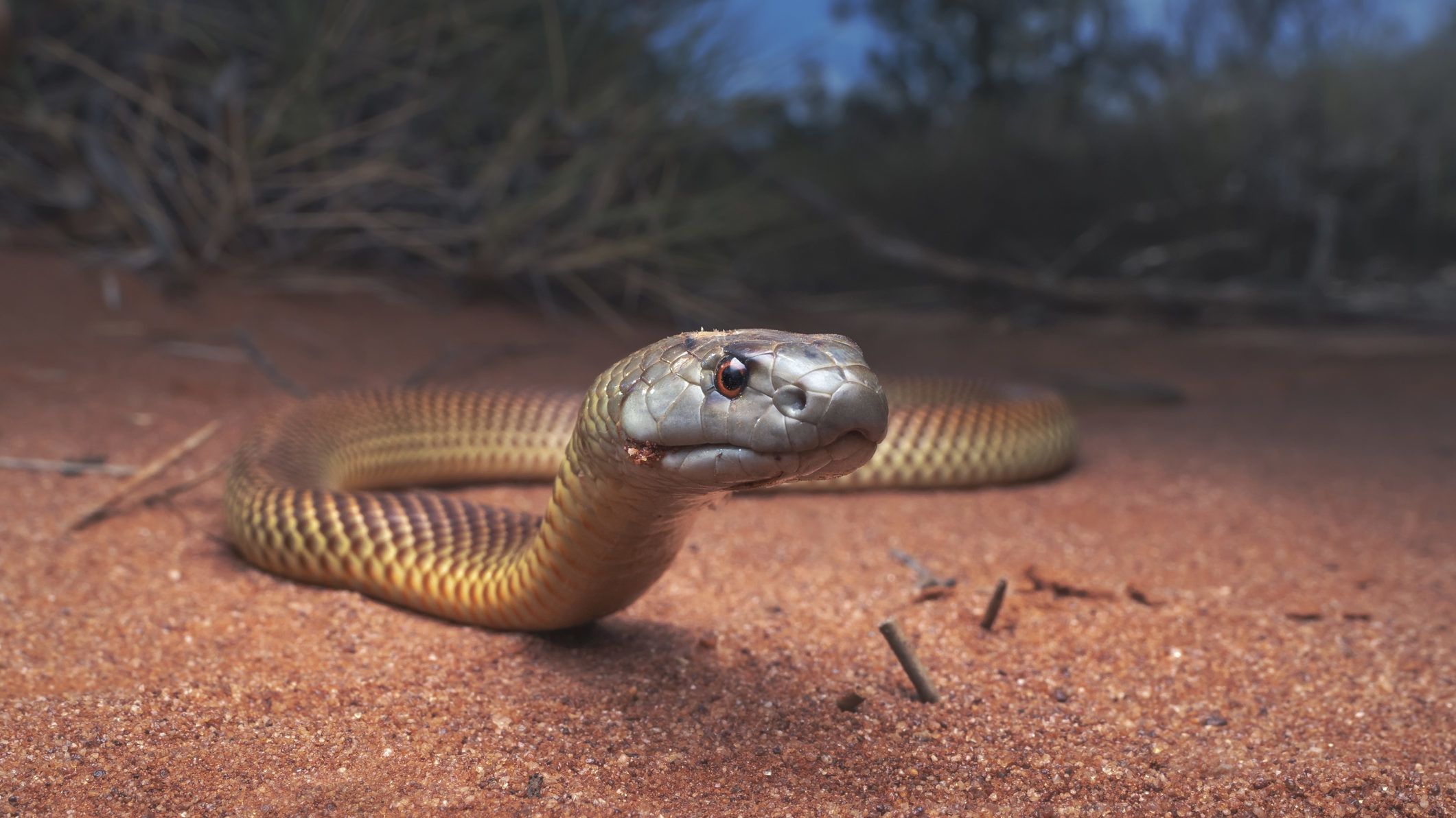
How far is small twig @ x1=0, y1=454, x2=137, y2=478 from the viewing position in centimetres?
351

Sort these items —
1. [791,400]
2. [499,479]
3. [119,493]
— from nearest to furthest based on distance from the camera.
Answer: [791,400]
[119,493]
[499,479]

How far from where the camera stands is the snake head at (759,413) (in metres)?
1.66

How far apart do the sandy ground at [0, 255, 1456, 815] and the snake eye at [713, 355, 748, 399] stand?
67 centimetres

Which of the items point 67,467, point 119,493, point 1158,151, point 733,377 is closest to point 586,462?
point 733,377

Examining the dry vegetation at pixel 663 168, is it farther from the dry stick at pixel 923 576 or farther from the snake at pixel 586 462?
the dry stick at pixel 923 576

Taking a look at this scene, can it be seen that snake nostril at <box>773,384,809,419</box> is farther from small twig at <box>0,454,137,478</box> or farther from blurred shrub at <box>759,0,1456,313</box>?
blurred shrub at <box>759,0,1456,313</box>

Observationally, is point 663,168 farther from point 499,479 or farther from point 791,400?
point 791,400

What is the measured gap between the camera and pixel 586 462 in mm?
1907

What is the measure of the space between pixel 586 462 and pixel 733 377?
358mm

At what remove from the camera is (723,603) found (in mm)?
2803

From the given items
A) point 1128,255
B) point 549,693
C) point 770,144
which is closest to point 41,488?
point 549,693

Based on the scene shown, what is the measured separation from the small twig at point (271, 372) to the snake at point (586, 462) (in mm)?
801

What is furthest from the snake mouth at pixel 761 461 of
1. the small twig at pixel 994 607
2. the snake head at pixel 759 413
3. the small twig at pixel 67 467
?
the small twig at pixel 67 467

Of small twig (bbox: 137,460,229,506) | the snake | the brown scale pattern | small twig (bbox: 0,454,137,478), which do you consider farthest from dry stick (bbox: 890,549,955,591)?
small twig (bbox: 0,454,137,478)
